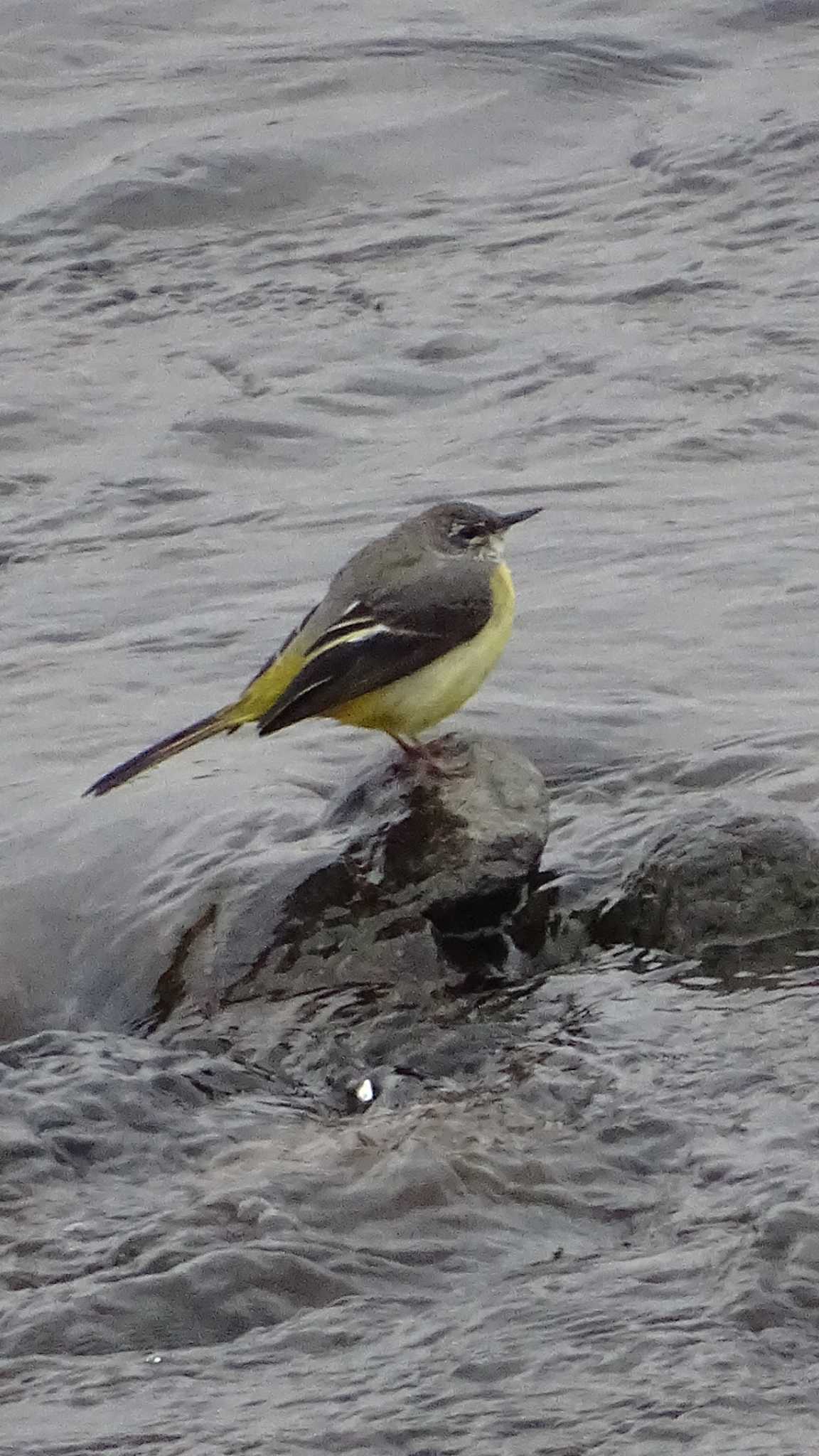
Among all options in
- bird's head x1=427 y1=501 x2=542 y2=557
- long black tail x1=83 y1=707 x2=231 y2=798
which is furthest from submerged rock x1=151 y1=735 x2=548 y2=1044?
bird's head x1=427 y1=501 x2=542 y2=557

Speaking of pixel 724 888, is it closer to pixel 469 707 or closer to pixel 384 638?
pixel 384 638

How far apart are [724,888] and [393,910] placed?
0.89 m

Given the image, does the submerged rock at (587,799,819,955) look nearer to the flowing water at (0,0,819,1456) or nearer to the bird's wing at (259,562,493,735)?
the flowing water at (0,0,819,1456)

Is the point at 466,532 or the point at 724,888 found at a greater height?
the point at 466,532

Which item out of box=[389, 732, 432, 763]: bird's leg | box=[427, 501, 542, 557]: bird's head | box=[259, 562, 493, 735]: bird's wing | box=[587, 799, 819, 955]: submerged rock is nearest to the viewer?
box=[587, 799, 819, 955]: submerged rock

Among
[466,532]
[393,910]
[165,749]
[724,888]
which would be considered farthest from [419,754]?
[724,888]

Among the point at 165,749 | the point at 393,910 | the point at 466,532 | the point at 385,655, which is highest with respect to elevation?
the point at 466,532

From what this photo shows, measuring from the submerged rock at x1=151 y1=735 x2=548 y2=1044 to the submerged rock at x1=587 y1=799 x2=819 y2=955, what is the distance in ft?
1.04

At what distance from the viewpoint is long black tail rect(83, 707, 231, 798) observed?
23.5ft

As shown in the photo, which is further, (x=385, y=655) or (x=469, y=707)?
(x=469, y=707)

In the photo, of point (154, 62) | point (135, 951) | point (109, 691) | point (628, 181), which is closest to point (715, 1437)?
point (135, 951)

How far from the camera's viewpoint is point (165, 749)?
23.7ft

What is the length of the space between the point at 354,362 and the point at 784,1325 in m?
7.38

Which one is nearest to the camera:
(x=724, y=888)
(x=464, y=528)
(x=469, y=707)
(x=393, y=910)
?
(x=724, y=888)
